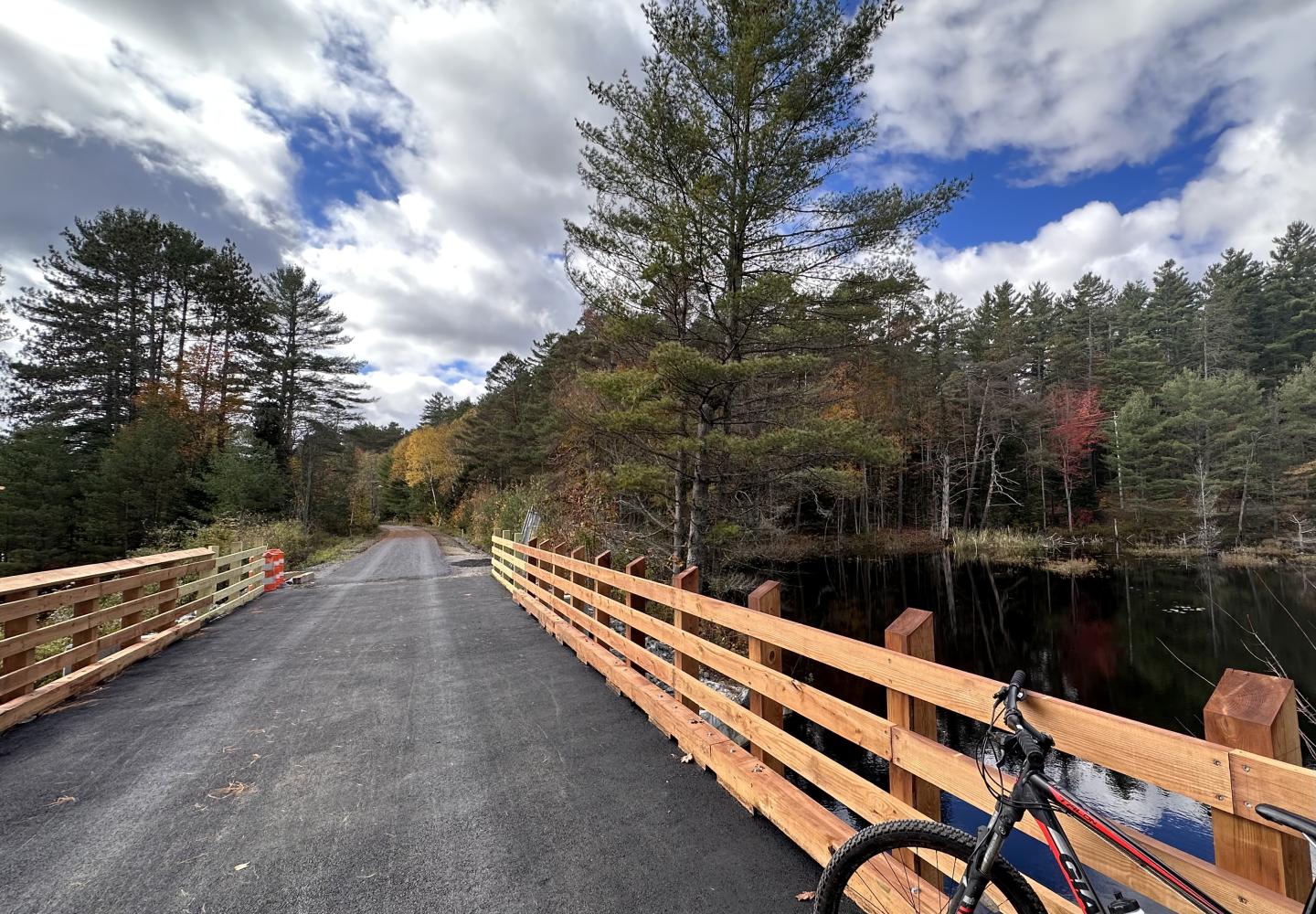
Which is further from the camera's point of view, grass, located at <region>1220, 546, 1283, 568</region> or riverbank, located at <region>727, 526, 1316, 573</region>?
riverbank, located at <region>727, 526, 1316, 573</region>

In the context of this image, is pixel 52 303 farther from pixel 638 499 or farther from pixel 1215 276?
pixel 1215 276

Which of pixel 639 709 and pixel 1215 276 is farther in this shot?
pixel 1215 276

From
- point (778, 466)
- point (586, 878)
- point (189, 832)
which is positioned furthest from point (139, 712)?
point (778, 466)

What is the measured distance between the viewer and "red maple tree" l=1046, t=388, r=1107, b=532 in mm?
29750

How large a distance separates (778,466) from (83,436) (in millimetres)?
26651

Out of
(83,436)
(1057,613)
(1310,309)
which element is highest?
(1310,309)

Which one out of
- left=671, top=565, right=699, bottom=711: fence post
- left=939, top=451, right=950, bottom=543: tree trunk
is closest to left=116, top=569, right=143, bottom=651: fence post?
left=671, top=565, right=699, bottom=711: fence post

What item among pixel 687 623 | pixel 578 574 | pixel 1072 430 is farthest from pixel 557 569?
pixel 1072 430

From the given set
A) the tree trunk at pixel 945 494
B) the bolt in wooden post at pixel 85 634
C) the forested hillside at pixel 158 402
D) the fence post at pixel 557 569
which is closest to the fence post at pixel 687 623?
the fence post at pixel 557 569

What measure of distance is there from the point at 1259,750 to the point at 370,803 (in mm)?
3520

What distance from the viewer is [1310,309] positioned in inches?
1425

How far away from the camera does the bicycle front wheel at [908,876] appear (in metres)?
1.50

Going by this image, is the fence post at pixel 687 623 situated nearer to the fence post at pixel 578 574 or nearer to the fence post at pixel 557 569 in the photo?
the fence post at pixel 578 574

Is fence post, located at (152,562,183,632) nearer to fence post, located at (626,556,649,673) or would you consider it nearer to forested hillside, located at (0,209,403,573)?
fence post, located at (626,556,649,673)
